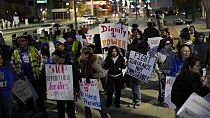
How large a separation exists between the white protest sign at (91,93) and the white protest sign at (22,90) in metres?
1.54

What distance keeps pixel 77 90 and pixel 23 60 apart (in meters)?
1.79

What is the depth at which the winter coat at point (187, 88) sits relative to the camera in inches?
204

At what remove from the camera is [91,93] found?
7379 millimetres

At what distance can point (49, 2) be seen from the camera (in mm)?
123938

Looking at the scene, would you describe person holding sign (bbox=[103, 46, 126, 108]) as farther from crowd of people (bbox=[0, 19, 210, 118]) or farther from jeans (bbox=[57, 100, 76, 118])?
jeans (bbox=[57, 100, 76, 118])

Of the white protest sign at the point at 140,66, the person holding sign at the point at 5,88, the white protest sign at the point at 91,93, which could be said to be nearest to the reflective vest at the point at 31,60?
the person holding sign at the point at 5,88

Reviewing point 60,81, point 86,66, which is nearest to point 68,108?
point 60,81

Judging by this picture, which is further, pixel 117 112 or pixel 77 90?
pixel 117 112

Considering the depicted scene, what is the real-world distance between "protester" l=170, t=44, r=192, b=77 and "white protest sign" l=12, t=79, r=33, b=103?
313cm

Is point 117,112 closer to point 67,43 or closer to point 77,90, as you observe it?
point 77,90

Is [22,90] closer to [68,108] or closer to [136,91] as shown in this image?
[68,108]

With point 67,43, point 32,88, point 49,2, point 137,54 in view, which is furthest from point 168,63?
point 49,2

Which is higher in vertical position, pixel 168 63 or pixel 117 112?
pixel 168 63

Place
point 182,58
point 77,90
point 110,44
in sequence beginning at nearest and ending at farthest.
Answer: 1. point 182,58
2. point 77,90
3. point 110,44
